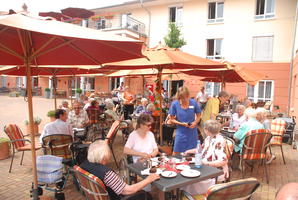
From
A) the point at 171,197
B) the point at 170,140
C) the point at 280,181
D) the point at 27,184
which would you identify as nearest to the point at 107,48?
the point at 171,197

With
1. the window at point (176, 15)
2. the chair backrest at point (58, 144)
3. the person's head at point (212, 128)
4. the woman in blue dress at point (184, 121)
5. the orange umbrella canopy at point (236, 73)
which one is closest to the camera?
the person's head at point (212, 128)

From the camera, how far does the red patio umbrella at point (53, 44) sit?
1739 mm

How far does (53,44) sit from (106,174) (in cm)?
181

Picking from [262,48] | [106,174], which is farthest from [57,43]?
[262,48]

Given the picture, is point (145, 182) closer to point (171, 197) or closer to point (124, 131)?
point (171, 197)

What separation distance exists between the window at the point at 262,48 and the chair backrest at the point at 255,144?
1333cm

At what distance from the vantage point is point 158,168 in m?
2.72

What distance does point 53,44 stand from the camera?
2814 millimetres

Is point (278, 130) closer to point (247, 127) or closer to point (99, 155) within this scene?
point (247, 127)

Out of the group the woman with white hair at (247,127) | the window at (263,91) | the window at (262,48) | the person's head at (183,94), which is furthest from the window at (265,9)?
the person's head at (183,94)

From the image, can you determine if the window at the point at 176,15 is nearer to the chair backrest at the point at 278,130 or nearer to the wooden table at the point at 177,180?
the chair backrest at the point at 278,130

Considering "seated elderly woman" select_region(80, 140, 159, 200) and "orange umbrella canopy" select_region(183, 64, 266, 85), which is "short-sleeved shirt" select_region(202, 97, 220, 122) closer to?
"orange umbrella canopy" select_region(183, 64, 266, 85)

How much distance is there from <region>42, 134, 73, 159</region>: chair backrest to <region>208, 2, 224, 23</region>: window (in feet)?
53.3

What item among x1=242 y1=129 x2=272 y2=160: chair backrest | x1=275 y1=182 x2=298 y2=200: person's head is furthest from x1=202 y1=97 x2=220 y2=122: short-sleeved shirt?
x1=275 y1=182 x2=298 y2=200: person's head
